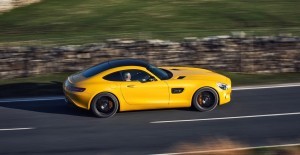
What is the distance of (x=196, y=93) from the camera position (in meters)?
15.2

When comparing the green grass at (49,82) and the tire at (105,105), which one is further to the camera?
the green grass at (49,82)

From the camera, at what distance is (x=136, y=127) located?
1416 centimetres

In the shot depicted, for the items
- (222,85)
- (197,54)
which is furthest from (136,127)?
(197,54)

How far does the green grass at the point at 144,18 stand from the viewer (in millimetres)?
25641

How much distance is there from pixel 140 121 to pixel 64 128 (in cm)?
181

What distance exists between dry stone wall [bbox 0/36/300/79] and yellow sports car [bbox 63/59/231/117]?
482 cm

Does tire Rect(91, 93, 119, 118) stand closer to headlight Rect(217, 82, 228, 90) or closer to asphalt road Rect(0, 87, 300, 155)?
asphalt road Rect(0, 87, 300, 155)

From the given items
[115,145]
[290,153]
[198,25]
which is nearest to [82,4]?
[198,25]

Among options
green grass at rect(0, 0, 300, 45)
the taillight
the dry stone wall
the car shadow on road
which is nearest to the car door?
the taillight

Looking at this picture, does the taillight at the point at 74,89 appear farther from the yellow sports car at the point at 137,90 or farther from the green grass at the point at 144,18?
the green grass at the point at 144,18

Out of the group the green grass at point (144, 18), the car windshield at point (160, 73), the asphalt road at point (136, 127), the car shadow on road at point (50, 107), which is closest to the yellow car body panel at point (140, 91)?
the car windshield at point (160, 73)

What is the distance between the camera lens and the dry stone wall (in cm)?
2020

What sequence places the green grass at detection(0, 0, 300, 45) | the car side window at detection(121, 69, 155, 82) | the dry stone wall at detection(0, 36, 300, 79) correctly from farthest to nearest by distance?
1. the green grass at detection(0, 0, 300, 45)
2. the dry stone wall at detection(0, 36, 300, 79)
3. the car side window at detection(121, 69, 155, 82)

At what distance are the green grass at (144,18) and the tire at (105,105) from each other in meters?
8.02
